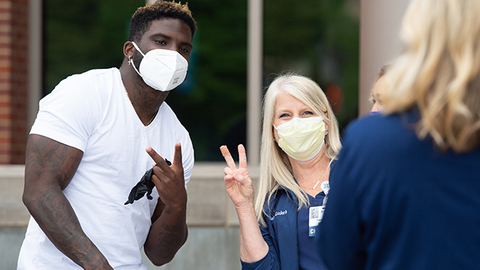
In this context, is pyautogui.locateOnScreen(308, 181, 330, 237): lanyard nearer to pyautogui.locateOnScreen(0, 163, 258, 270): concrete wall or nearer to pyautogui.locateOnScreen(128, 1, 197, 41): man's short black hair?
pyautogui.locateOnScreen(128, 1, 197, 41): man's short black hair

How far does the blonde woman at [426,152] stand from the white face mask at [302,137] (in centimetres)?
116

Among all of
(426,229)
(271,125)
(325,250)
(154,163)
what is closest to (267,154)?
(271,125)

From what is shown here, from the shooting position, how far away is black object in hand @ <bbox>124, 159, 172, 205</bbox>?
6.82 ft

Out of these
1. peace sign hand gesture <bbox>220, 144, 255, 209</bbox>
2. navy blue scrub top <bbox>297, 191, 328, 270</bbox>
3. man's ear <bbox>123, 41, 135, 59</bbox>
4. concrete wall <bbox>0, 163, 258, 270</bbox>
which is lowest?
concrete wall <bbox>0, 163, 258, 270</bbox>

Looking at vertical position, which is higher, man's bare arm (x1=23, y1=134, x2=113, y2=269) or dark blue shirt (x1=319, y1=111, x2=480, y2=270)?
dark blue shirt (x1=319, y1=111, x2=480, y2=270)

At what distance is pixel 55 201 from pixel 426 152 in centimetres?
148

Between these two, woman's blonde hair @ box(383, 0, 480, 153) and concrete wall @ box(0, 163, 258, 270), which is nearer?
woman's blonde hair @ box(383, 0, 480, 153)

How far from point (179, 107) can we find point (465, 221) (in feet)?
16.7

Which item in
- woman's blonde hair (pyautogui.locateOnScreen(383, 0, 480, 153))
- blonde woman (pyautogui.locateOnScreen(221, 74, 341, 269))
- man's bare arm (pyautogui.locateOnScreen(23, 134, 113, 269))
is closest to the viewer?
woman's blonde hair (pyautogui.locateOnScreen(383, 0, 480, 153))

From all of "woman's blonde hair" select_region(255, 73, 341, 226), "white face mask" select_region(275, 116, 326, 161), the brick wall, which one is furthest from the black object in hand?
the brick wall

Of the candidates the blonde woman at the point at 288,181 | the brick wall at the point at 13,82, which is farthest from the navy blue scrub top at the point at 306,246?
the brick wall at the point at 13,82

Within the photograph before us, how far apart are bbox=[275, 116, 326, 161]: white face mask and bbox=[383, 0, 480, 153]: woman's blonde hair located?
125 cm

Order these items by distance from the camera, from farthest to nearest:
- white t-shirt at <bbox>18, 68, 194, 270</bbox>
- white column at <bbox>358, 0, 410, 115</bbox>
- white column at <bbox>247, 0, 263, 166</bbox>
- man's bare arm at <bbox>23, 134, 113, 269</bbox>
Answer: white column at <bbox>247, 0, 263, 166</bbox>, white column at <bbox>358, 0, 410, 115</bbox>, white t-shirt at <bbox>18, 68, 194, 270</bbox>, man's bare arm at <bbox>23, 134, 113, 269</bbox>

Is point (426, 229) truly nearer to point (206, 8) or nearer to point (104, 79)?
point (104, 79)
